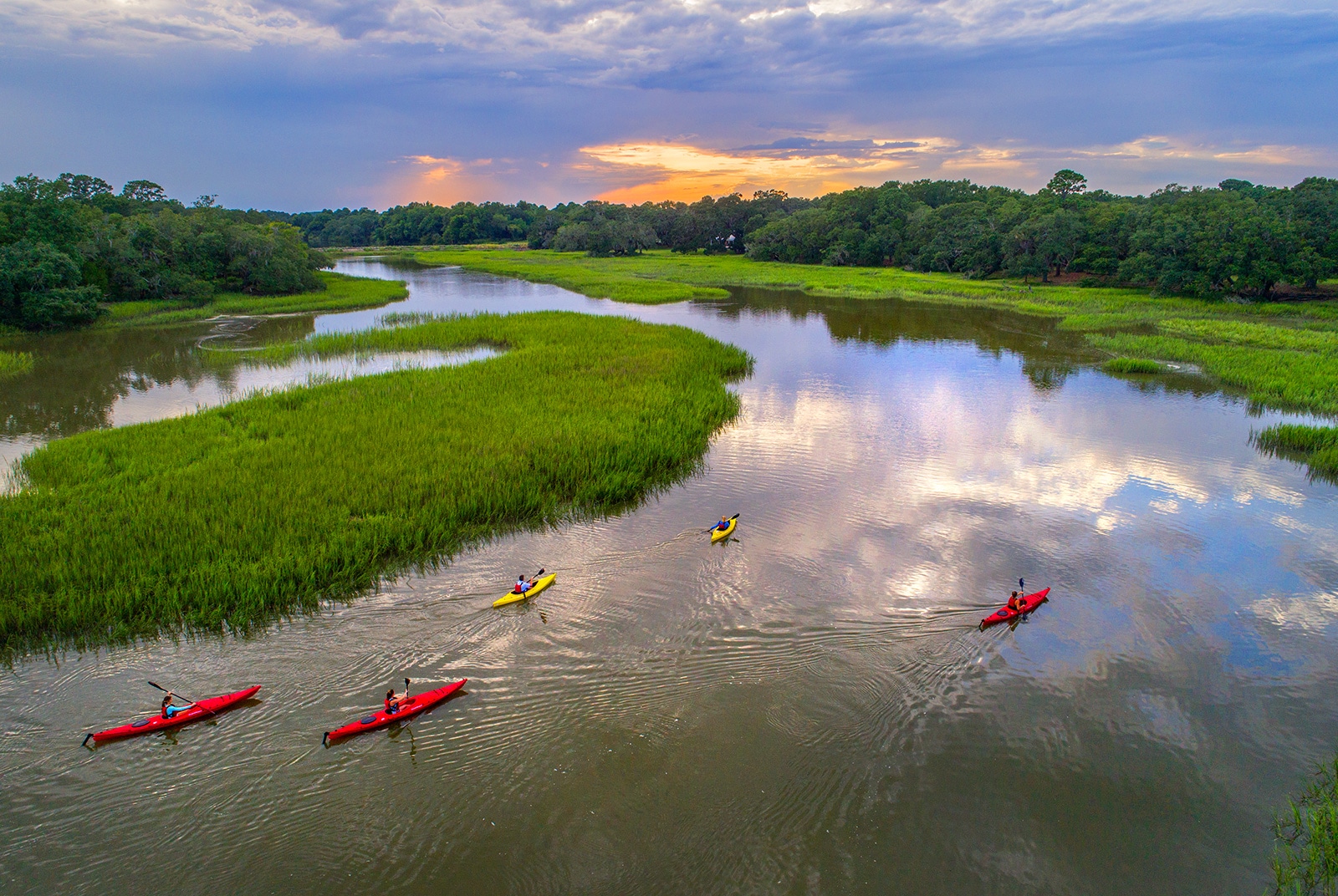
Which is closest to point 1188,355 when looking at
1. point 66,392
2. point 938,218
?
point 66,392

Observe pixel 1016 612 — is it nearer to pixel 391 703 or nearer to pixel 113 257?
pixel 391 703

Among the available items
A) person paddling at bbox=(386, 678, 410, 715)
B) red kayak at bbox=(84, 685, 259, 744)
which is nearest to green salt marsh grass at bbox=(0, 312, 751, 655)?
red kayak at bbox=(84, 685, 259, 744)

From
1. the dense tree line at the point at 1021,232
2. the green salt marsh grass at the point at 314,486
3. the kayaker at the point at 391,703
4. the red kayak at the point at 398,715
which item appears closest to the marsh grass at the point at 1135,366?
the green salt marsh grass at the point at 314,486

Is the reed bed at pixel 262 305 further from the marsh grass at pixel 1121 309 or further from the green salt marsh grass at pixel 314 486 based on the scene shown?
the green salt marsh grass at pixel 314 486

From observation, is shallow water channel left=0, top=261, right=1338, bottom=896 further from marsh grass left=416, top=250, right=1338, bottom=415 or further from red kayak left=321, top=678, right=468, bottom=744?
marsh grass left=416, top=250, right=1338, bottom=415

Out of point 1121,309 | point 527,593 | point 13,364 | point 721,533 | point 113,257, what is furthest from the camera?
point 1121,309

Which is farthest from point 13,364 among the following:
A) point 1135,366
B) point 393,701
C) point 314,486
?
point 1135,366
